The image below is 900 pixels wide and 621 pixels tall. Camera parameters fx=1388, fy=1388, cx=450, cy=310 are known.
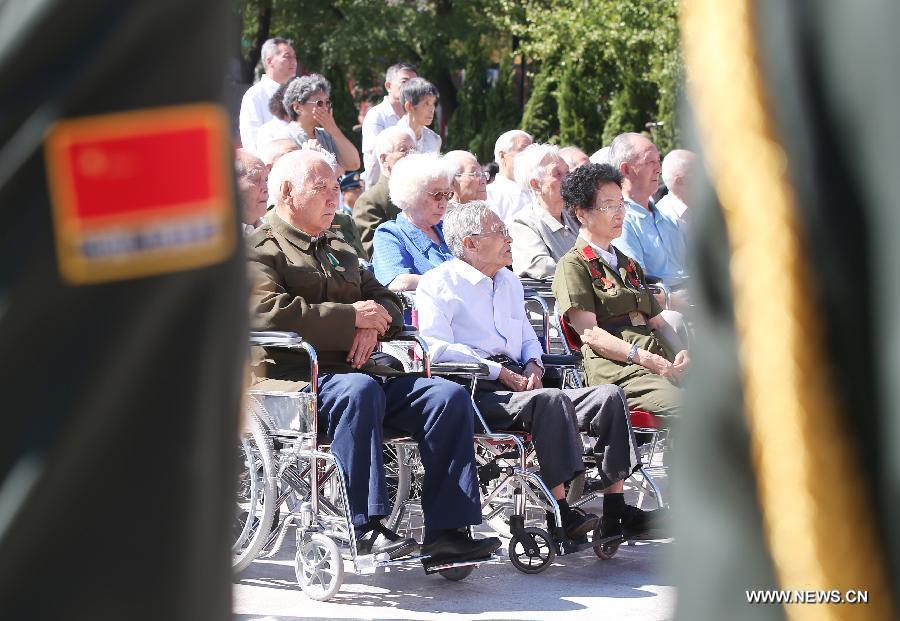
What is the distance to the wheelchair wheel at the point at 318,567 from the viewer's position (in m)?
4.76

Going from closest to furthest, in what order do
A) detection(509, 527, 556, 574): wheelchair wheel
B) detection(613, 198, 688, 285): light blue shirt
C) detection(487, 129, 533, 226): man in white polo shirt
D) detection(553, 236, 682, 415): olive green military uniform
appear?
detection(509, 527, 556, 574): wheelchair wheel
detection(553, 236, 682, 415): olive green military uniform
detection(613, 198, 688, 285): light blue shirt
detection(487, 129, 533, 226): man in white polo shirt

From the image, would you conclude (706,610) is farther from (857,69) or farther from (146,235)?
(146,235)

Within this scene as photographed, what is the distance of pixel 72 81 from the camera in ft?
2.89

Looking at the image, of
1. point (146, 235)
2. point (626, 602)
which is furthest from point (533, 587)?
point (146, 235)

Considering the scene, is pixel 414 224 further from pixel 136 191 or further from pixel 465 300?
pixel 136 191

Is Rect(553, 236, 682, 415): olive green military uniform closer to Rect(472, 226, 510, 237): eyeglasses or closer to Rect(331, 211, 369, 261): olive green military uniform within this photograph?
Rect(472, 226, 510, 237): eyeglasses

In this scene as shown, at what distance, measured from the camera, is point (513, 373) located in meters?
5.56

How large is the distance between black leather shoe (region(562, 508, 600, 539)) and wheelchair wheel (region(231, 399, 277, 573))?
117 centimetres

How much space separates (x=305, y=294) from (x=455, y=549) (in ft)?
3.59

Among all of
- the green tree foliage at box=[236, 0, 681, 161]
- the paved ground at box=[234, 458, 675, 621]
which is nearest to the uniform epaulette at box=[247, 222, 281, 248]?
the paved ground at box=[234, 458, 675, 621]

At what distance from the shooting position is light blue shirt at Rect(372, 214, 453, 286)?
6.40 metres

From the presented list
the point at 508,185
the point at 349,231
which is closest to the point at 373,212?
the point at 349,231

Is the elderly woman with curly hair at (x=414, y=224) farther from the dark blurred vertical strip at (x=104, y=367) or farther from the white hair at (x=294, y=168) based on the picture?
the dark blurred vertical strip at (x=104, y=367)

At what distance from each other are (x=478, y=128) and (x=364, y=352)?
19.1 metres
